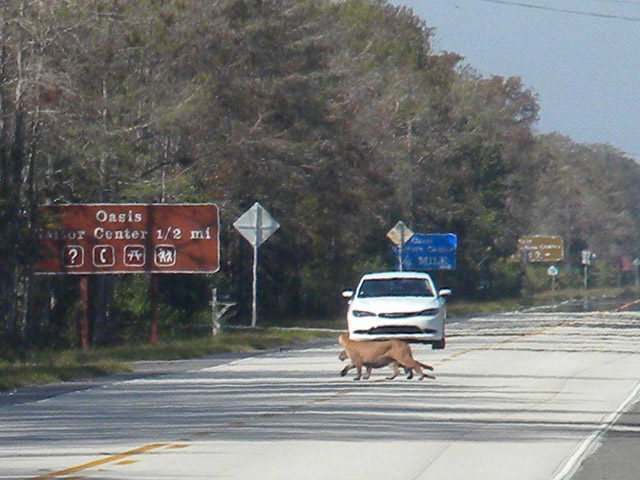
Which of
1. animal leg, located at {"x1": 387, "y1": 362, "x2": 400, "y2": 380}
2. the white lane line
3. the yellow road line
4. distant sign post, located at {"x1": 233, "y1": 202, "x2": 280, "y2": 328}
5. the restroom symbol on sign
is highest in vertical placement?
distant sign post, located at {"x1": 233, "y1": 202, "x2": 280, "y2": 328}

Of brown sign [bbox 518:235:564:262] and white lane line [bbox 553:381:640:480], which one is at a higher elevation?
brown sign [bbox 518:235:564:262]

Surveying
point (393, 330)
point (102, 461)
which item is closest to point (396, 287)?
point (393, 330)

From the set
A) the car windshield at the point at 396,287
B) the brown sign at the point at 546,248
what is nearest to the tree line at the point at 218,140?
the car windshield at the point at 396,287

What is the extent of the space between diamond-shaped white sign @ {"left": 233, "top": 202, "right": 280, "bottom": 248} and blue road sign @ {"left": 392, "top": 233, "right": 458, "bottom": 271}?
72.3 feet

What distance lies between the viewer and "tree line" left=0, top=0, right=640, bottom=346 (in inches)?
1374

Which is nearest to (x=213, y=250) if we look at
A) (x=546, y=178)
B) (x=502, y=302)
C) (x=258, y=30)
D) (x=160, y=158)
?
(x=160, y=158)

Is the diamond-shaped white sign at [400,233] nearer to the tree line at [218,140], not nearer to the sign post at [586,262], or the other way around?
the tree line at [218,140]

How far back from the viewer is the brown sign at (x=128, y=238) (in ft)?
116

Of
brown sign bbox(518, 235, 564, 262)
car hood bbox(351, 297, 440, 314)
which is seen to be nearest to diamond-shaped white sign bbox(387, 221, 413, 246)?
car hood bbox(351, 297, 440, 314)

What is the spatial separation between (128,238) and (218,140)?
922cm

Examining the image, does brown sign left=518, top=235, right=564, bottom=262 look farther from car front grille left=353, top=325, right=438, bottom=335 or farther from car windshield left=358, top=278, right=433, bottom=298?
car front grille left=353, top=325, right=438, bottom=335

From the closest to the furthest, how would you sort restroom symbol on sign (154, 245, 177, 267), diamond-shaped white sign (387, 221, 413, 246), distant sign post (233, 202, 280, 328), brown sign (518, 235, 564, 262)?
1. restroom symbol on sign (154, 245, 177, 267)
2. distant sign post (233, 202, 280, 328)
3. diamond-shaped white sign (387, 221, 413, 246)
4. brown sign (518, 235, 564, 262)

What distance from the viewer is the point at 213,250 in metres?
35.6

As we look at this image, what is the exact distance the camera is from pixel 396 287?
1241 inches
